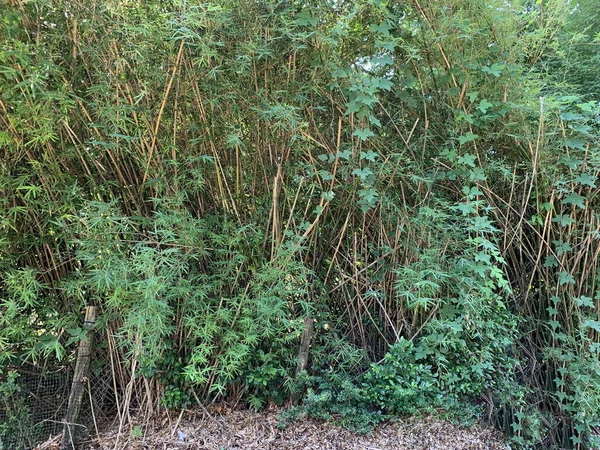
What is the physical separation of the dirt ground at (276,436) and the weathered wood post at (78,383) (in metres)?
0.10

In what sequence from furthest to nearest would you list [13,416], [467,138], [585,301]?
[585,301], [467,138], [13,416]

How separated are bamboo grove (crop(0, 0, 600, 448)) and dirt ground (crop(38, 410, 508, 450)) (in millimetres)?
90

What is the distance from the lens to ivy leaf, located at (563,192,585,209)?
1914 mm

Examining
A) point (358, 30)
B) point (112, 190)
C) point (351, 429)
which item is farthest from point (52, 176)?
point (351, 429)

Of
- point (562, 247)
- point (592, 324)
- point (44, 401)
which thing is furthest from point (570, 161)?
point (44, 401)

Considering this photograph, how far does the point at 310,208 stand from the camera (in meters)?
2.08

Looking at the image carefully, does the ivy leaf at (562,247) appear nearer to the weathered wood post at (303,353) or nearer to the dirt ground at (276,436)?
the dirt ground at (276,436)

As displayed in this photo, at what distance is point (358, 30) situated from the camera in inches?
74.9

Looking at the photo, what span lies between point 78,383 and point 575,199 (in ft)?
9.62

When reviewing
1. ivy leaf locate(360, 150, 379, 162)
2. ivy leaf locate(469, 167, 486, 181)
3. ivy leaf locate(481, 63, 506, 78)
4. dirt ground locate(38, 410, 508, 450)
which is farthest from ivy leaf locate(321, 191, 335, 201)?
dirt ground locate(38, 410, 508, 450)

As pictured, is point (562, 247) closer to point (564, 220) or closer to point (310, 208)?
point (564, 220)

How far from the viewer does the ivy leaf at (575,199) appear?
6.28 feet

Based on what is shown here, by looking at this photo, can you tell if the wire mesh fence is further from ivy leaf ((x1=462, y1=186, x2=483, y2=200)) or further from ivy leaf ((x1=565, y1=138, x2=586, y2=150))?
ivy leaf ((x1=565, y1=138, x2=586, y2=150))

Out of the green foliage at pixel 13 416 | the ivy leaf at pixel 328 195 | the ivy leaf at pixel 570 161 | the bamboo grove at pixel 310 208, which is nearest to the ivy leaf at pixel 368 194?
the bamboo grove at pixel 310 208
